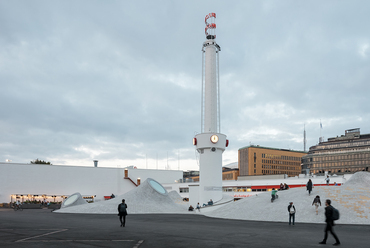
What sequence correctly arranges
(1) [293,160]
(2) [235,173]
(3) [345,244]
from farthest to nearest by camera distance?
(1) [293,160], (2) [235,173], (3) [345,244]

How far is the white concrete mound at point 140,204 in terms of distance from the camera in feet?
125

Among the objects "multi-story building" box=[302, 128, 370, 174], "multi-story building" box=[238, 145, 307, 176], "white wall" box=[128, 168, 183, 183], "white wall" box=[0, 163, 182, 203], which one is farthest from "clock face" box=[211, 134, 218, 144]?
"multi-story building" box=[238, 145, 307, 176]

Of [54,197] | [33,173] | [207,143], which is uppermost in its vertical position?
[207,143]

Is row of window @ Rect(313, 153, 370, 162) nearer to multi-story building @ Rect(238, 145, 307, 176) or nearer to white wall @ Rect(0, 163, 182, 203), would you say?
multi-story building @ Rect(238, 145, 307, 176)

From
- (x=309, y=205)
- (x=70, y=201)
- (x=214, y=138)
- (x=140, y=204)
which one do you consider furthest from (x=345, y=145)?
(x=70, y=201)

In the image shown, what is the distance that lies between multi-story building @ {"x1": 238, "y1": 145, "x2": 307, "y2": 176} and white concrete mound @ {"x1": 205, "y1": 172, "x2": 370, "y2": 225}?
106 m

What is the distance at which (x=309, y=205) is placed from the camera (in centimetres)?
2838

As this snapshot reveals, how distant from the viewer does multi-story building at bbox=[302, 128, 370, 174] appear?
105000 mm

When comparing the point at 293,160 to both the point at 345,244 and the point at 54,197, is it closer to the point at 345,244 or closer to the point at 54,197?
the point at 54,197

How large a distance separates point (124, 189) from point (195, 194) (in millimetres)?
34886

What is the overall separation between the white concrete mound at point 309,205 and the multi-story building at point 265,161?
348 ft

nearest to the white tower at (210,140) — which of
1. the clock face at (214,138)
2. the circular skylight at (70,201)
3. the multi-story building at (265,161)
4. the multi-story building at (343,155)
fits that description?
the clock face at (214,138)

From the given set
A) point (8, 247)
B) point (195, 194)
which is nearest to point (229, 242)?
point (8, 247)

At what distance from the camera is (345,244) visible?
503 inches
